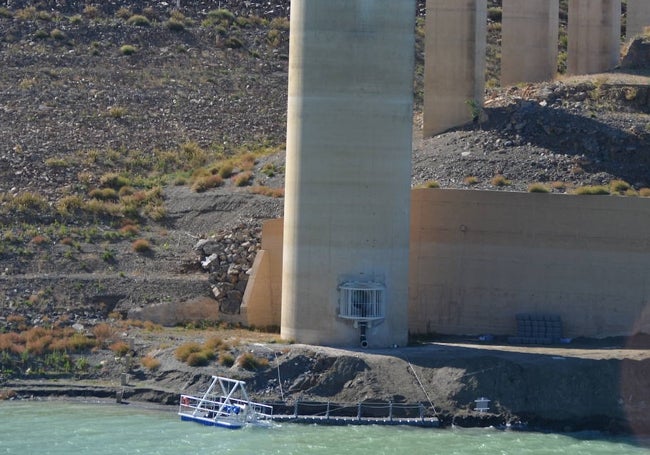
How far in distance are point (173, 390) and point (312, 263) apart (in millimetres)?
4118

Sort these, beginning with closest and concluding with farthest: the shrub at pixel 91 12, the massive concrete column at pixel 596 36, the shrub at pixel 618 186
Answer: the shrub at pixel 618 186 → the massive concrete column at pixel 596 36 → the shrub at pixel 91 12

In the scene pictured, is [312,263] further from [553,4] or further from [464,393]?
[553,4]

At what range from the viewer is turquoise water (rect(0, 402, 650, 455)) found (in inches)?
1172

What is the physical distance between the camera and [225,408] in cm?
3269

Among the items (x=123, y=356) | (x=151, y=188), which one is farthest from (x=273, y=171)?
(x=123, y=356)

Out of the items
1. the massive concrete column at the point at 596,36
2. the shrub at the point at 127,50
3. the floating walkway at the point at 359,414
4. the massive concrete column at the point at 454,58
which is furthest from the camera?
the shrub at the point at 127,50

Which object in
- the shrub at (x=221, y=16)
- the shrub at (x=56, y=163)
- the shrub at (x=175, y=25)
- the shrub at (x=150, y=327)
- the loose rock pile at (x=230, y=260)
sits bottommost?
the shrub at (x=150, y=327)

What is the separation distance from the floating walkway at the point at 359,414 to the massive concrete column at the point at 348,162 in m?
2.79

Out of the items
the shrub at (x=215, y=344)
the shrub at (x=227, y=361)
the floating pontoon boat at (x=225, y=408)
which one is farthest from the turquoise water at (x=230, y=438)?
the shrub at (x=215, y=344)

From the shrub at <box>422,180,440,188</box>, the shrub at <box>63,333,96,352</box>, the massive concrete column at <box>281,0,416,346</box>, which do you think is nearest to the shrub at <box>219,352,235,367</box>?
the massive concrete column at <box>281,0,416,346</box>

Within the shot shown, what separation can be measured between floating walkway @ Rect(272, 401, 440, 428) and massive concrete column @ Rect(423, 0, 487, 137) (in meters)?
14.3

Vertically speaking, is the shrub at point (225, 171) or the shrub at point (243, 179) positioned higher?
the shrub at point (225, 171)

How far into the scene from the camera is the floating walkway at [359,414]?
32.4m

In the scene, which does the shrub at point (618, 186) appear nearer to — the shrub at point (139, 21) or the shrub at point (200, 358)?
the shrub at point (200, 358)
